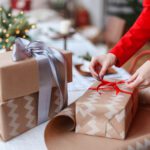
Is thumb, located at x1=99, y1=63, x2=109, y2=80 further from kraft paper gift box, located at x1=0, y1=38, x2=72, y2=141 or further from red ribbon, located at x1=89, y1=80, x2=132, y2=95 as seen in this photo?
kraft paper gift box, located at x1=0, y1=38, x2=72, y2=141

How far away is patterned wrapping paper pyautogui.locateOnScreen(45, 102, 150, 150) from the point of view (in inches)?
31.9

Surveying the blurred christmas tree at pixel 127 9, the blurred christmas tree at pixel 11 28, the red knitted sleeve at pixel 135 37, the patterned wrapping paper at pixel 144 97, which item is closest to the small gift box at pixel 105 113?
the patterned wrapping paper at pixel 144 97

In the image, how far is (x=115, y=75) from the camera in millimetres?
1394

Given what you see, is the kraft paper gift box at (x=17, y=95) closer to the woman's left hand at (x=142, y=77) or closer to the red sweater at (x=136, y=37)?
the woman's left hand at (x=142, y=77)

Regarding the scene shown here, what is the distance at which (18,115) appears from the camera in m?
0.88

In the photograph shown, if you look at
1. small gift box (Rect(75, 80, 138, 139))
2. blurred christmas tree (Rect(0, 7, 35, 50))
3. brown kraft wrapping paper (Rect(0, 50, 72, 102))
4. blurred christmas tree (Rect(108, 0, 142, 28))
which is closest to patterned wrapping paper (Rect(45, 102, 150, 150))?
small gift box (Rect(75, 80, 138, 139))

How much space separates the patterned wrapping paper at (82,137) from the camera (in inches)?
31.9

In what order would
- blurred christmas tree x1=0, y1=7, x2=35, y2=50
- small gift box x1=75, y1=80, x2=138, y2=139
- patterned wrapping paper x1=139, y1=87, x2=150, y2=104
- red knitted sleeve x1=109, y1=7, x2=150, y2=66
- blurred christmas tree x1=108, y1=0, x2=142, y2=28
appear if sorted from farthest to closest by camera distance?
blurred christmas tree x1=108, y1=0, x2=142, y2=28, blurred christmas tree x1=0, y1=7, x2=35, y2=50, red knitted sleeve x1=109, y1=7, x2=150, y2=66, patterned wrapping paper x1=139, y1=87, x2=150, y2=104, small gift box x1=75, y1=80, x2=138, y2=139

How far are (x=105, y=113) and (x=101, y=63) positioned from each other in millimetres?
307

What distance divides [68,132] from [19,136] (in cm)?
15

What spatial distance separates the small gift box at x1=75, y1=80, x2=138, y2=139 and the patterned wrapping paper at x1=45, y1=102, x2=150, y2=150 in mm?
19

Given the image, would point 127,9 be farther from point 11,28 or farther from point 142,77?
point 142,77

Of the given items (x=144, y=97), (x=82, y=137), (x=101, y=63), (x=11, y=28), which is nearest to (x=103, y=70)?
(x=101, y=63)

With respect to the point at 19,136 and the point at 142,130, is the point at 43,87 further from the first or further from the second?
the point at 142,130
